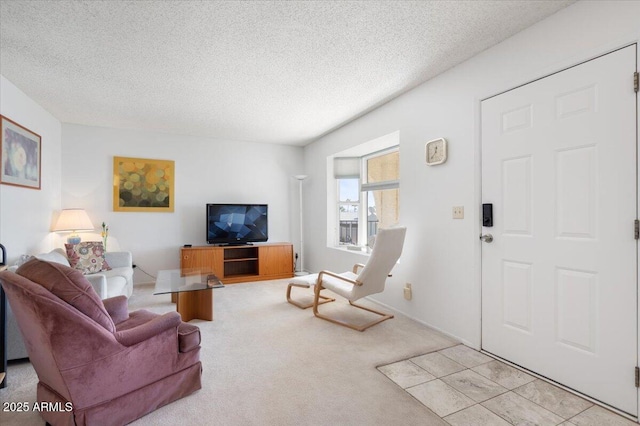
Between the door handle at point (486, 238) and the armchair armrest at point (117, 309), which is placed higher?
the door handle at point (486, 238)

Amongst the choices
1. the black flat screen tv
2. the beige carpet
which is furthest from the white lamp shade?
the beige carpet

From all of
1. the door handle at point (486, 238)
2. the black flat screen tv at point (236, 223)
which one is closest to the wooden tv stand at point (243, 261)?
the black flat screen tv at point (236, 223)

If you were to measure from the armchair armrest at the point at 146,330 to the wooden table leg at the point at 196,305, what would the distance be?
1386 mm

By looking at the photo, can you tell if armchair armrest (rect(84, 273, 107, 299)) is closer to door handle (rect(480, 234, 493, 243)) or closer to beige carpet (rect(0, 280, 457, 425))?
beige carpet (rect(0, 280, 457, 425))

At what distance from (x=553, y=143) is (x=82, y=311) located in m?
2.99

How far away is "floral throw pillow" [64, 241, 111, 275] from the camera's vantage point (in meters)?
3.70

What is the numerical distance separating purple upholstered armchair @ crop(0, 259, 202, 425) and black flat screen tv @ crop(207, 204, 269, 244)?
3.44 metres


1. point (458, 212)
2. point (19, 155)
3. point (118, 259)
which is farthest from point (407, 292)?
point (19, 155)

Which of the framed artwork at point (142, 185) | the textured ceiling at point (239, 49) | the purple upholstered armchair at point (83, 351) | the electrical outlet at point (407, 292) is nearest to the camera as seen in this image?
the purple upholstered armchair at point (83, 351)

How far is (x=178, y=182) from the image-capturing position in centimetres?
518

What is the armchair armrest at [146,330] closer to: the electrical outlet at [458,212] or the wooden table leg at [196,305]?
the wooden table leg at [196,305]

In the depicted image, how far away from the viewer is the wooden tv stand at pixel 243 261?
4.82 metres

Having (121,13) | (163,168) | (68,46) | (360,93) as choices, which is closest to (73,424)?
(121,13)

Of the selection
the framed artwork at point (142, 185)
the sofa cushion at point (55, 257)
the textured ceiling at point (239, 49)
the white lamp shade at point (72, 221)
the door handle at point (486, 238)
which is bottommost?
the sofa cushion at point (55, 257)
